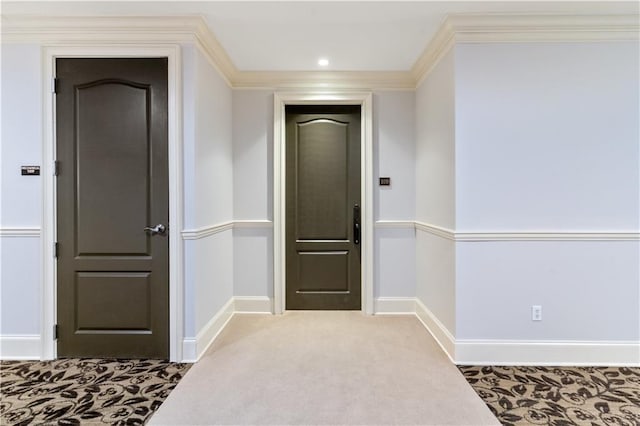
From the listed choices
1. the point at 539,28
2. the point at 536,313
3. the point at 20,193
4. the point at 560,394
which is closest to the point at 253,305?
the point at 20,193

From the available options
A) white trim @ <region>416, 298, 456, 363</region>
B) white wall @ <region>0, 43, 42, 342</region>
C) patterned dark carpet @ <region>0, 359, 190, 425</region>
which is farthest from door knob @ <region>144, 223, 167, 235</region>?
white trim @ <region>416, 298, 456, 363</region>

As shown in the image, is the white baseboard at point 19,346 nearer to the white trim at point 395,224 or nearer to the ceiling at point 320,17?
the ceiling at point 320,17

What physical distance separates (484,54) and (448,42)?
0.30 metres

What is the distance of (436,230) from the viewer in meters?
2.99

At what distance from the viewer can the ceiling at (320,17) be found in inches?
93.6

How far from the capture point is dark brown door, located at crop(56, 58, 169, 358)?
2.62m

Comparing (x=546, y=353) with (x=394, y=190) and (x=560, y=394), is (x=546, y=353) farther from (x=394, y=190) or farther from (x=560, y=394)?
(x=394, y=190)

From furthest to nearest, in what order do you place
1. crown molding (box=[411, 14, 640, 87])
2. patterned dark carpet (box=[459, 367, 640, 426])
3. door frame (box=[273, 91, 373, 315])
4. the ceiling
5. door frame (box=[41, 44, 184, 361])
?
door frame (box=[273, 91, 373, 315])
door frame (box=[41, 44, 184, 361])
crown molding (box=[411, 14, 640, 87])
the ceiling
patterned dark carpet (box=[459, 367, 640, 426])

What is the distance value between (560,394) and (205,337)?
2554mm

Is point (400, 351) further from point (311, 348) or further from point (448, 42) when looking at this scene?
point (448, 42)

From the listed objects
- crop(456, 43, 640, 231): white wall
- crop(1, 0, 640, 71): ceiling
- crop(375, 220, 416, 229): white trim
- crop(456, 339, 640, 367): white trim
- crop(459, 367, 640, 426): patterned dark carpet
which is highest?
crop(1, 0, 640, 71): ceiling

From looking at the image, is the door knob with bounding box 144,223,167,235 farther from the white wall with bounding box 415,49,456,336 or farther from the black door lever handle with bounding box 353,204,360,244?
the white wall with bounding box 415,49,456,336

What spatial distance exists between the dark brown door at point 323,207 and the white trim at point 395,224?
24 centimetres

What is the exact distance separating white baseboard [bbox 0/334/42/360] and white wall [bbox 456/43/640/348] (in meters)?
3.32
